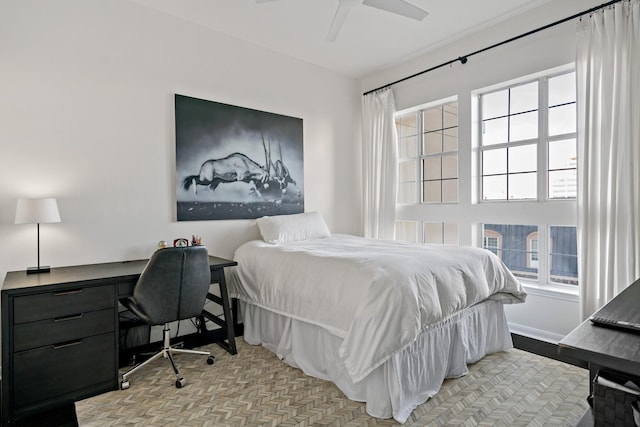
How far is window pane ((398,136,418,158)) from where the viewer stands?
456cm

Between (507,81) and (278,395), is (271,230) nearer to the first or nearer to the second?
(278,395)

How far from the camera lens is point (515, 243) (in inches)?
140

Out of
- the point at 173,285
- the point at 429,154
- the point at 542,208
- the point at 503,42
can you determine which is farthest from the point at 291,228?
→ the point at 503,42

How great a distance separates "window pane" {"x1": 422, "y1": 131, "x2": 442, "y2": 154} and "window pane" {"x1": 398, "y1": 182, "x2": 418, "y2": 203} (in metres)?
0.46

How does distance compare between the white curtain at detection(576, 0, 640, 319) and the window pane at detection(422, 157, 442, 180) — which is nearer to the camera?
the white curtain at detection(576, 0, 640, 319)

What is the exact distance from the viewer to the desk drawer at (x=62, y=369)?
6.69 feet

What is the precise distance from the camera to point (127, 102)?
3008 mm

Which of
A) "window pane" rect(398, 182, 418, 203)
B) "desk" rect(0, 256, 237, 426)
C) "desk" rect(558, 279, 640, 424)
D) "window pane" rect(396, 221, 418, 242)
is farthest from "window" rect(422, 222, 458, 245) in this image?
"desk" rect(0, 256, 237, 426)

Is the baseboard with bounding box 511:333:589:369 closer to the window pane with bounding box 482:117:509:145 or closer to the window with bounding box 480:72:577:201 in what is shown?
the window with bounding box 480:72:577:201

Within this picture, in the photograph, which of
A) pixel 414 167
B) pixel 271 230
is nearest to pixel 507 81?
pixel 414 167

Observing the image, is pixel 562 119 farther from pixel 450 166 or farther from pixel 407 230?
pixel 407 230

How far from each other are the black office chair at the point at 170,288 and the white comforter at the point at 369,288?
59cm

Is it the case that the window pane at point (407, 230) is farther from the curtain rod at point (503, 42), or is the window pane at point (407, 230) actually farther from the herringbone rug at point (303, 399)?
the herringbone rug at point (303, 399)

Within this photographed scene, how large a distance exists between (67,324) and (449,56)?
422 centimetres
